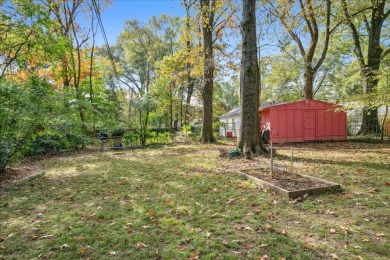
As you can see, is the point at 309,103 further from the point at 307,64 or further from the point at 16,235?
the point at 16,235

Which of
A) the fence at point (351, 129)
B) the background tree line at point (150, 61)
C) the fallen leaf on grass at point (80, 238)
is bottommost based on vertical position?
the fallen leaf on grass at point (80, 238)

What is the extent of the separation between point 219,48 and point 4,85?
11350mm

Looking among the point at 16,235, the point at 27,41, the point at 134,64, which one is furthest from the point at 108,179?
the point at 134,64

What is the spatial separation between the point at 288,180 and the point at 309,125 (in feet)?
38.4

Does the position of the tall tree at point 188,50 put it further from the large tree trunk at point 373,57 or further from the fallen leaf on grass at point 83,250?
the fallen leaf on grass at point 83,250

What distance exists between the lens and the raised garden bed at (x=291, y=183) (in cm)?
416

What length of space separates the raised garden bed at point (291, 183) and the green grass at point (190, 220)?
18cm

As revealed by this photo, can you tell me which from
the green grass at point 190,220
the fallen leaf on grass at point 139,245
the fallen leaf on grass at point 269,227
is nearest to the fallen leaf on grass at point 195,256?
the green grass at point 190,220

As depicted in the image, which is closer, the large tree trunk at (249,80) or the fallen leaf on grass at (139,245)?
the fallen leaf on grass at (139,245)

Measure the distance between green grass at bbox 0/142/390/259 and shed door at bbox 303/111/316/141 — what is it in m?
9.88

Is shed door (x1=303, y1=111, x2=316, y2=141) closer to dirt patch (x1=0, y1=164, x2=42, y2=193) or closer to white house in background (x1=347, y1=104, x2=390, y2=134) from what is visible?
white house in background (x1=347, y1=104, x2=390, y2=134)

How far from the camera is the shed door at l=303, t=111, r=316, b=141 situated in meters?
15.0

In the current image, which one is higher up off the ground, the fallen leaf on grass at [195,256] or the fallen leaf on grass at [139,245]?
the fallen leaf on grass at [195,256]

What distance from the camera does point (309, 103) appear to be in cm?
1502
